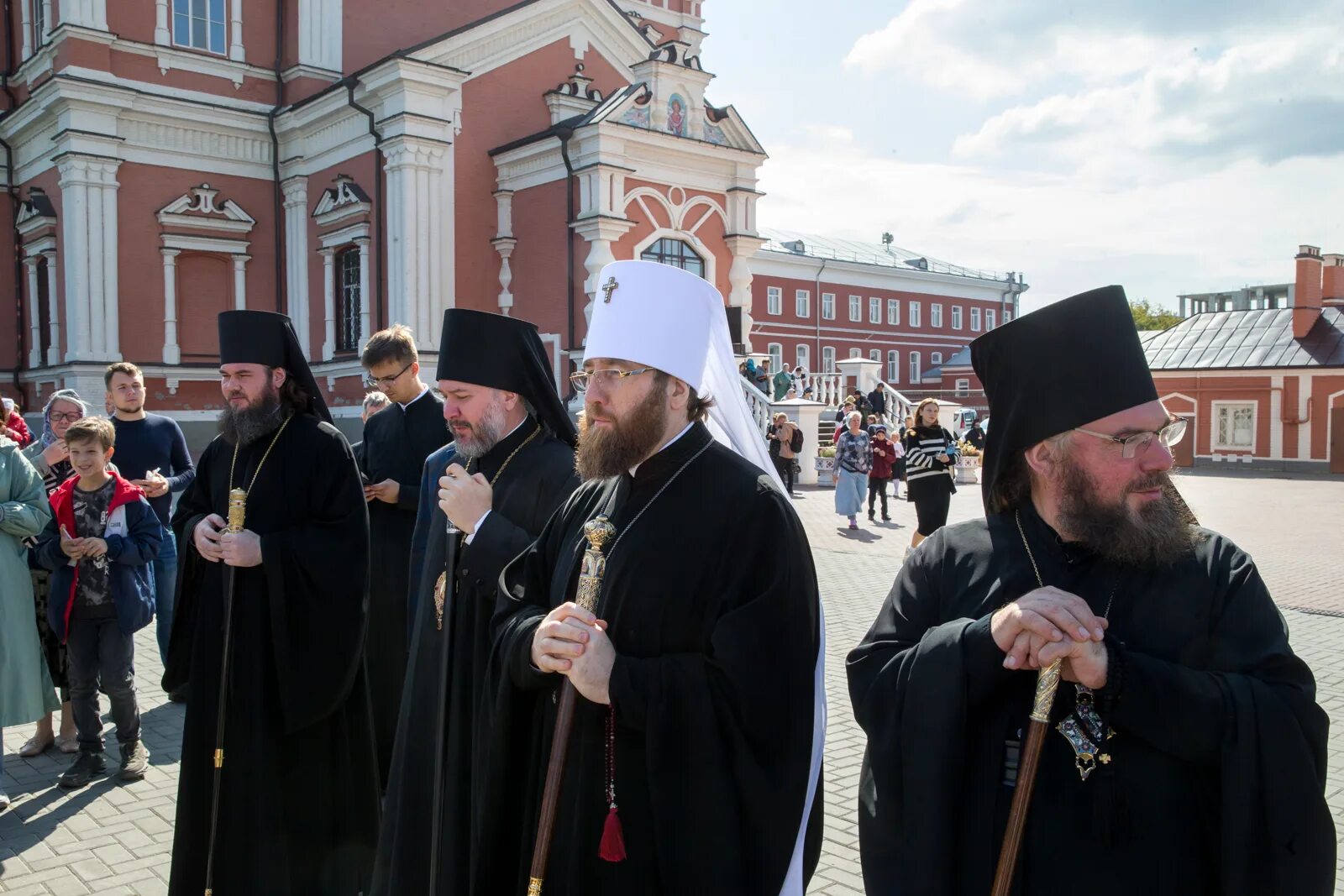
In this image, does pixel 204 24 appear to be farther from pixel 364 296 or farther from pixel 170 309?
pixel 364 296

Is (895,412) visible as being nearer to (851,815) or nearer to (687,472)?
(851,815)

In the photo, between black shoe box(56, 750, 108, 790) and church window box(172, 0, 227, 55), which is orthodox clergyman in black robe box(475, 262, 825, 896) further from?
church window box(172, 0, 227, 55)

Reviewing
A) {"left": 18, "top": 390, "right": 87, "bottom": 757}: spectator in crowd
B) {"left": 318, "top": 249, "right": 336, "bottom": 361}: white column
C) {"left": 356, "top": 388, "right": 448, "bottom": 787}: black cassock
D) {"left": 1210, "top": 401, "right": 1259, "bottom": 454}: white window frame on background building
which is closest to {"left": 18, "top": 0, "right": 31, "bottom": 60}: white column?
{"left": 318, "top": 249, "right": 336, "bottom": 361}: white column

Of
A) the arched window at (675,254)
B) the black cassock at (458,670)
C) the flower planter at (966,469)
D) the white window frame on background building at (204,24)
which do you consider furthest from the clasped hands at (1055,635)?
the flower planter at (966,469)

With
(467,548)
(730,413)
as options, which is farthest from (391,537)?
(730,413)

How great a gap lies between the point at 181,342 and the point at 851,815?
63.6 feet

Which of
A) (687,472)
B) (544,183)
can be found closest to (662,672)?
(687,472)

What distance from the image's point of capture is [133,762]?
5.40m

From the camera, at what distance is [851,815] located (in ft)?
16.5

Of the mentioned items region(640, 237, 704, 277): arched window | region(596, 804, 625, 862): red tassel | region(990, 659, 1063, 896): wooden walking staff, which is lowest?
region(596, 804, 625, 862): red tassel

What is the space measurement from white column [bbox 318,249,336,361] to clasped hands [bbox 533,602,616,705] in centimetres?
1970

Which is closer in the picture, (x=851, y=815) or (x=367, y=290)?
(x=851, y=815)

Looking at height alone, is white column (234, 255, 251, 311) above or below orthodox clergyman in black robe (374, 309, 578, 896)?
above

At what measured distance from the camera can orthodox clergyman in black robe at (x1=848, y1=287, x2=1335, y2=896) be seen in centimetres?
200
